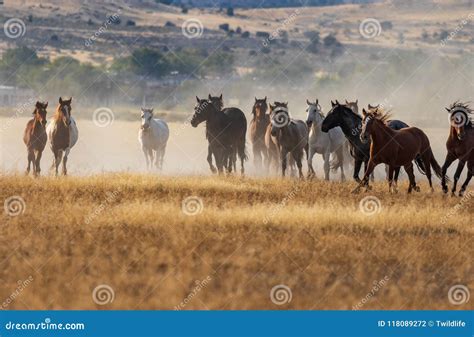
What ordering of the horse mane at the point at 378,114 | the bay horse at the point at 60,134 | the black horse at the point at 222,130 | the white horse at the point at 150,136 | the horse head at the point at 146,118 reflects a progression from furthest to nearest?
the white horse at the point at 150,136
the horse head at the point at 146,118
the black horse at the point at 222,130
the bay horse at the point at 60,134
the horse mane at the point at 378,114

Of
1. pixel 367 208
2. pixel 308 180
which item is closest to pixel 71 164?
pixel 308 180

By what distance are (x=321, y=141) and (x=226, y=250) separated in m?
13.2

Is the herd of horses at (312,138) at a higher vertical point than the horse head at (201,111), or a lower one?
lower

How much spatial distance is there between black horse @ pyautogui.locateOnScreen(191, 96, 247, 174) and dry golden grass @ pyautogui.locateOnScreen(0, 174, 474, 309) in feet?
29.4

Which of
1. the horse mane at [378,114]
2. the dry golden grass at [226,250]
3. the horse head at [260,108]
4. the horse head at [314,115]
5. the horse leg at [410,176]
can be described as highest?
the horse head at [260,108]

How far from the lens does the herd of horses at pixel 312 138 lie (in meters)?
26.6

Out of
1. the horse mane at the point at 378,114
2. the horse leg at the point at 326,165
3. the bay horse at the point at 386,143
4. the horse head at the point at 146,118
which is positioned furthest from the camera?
the horse head at the point at 146,118

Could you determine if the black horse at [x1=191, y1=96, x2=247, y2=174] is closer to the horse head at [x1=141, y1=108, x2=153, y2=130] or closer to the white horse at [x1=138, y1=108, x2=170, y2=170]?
the horse head at [x1=141, y1=108, x2=153, y2=130]

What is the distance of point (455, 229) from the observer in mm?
21391

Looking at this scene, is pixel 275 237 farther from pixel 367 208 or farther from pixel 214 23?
pixel 214 23

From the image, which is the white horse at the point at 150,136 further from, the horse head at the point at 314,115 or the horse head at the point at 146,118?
the horse head at the point at 314,115

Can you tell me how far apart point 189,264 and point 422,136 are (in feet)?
36.5

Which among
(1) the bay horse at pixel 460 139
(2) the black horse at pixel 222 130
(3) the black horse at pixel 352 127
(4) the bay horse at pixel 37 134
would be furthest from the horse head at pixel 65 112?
(1) the bay horse at pixel 460 139

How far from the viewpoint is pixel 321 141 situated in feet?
104
